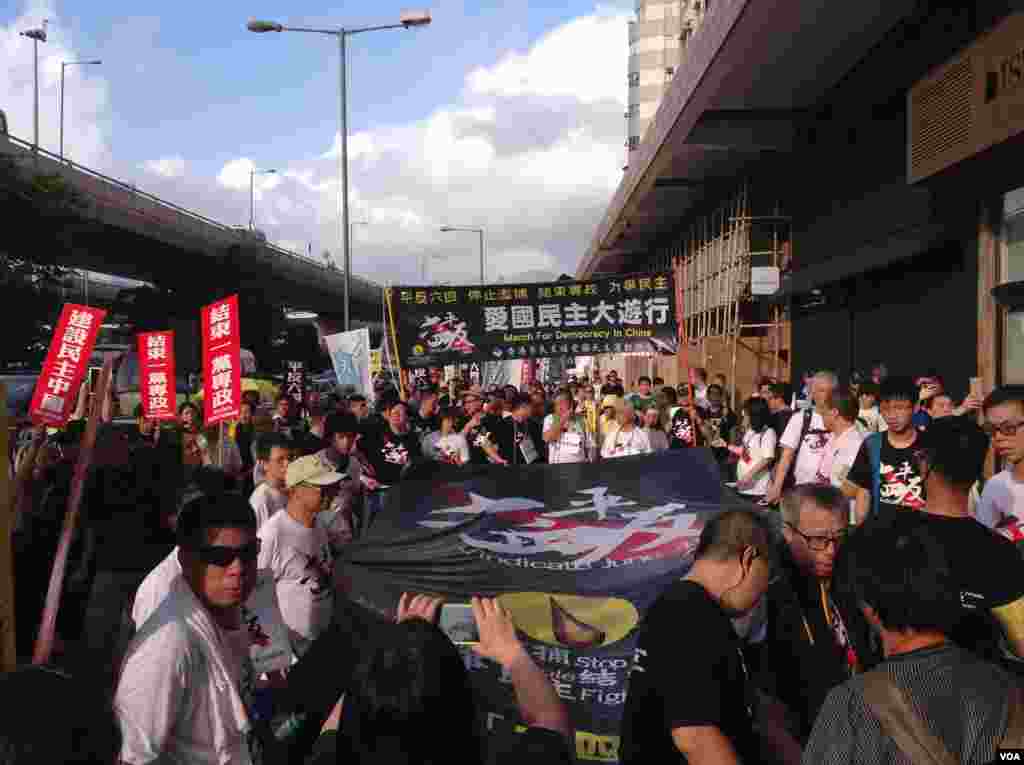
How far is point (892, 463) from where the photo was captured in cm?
602

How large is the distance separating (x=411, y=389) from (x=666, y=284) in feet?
31.9

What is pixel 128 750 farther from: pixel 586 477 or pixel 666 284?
pixel 666 284

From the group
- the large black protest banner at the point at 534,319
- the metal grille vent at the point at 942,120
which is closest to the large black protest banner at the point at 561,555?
the large black protest banner at the point at 534,319

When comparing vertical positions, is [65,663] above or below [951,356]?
below

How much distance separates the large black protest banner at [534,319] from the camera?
10.1m

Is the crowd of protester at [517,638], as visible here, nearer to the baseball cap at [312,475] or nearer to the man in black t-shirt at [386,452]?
the baseball cap at [312,475]

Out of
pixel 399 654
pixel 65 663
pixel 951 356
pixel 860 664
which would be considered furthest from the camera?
pixel 951 356

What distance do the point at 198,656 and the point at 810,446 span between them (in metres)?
5.82

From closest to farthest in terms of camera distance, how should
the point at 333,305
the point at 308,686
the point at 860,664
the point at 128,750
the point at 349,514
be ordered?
the point at 128,750 → the point at 860,664 → the point at 308,686 → the point at 349,514 → the point at 333,305

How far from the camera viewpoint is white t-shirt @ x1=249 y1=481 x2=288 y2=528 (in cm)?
600

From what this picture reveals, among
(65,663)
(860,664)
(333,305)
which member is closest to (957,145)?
(860,664)

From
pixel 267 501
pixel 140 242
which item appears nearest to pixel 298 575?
pixel 267 501

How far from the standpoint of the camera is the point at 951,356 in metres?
13.6

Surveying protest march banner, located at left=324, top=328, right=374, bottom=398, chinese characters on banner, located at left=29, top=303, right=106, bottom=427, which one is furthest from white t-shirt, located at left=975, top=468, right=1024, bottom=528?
protest march banner, located at left=324, top=328, right=374, bottom=398
